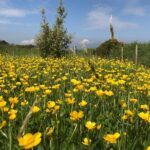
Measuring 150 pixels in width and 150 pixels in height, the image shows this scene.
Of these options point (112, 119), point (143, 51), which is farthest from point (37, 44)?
point (112, 119)

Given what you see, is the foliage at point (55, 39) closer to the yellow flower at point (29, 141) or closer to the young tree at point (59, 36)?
the young tree at point (59, 36)

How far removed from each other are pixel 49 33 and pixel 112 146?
15.9m

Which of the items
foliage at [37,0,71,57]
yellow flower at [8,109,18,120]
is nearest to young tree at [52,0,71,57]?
foliage at [37,0,71,57]

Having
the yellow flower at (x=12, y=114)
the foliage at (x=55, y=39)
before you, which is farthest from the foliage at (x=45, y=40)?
the yellow flower at (x=12, y=114)

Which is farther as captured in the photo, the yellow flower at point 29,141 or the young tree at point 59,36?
the young tree at point 59,36

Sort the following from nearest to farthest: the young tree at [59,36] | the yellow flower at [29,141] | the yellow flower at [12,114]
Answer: the yellow flower at [29,141] < the yellow flower at [12,114] < the young tree at [59,36]

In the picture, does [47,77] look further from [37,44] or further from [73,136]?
[37,44]

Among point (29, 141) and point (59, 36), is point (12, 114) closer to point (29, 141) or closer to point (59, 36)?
point (29, 141)

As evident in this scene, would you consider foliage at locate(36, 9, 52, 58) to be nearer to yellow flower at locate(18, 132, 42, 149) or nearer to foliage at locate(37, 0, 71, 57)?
foliage at locate(37, 0, 71, 57)

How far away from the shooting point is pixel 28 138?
5.76ft

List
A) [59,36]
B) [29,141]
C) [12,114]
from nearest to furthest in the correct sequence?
[29,141], [12,114], [59,36]

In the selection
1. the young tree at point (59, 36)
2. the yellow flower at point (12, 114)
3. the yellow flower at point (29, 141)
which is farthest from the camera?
the young tree at point (59, 36)

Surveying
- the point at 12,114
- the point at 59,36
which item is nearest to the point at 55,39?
the point at 59,36

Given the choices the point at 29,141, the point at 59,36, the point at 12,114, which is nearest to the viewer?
the point at 29,141
